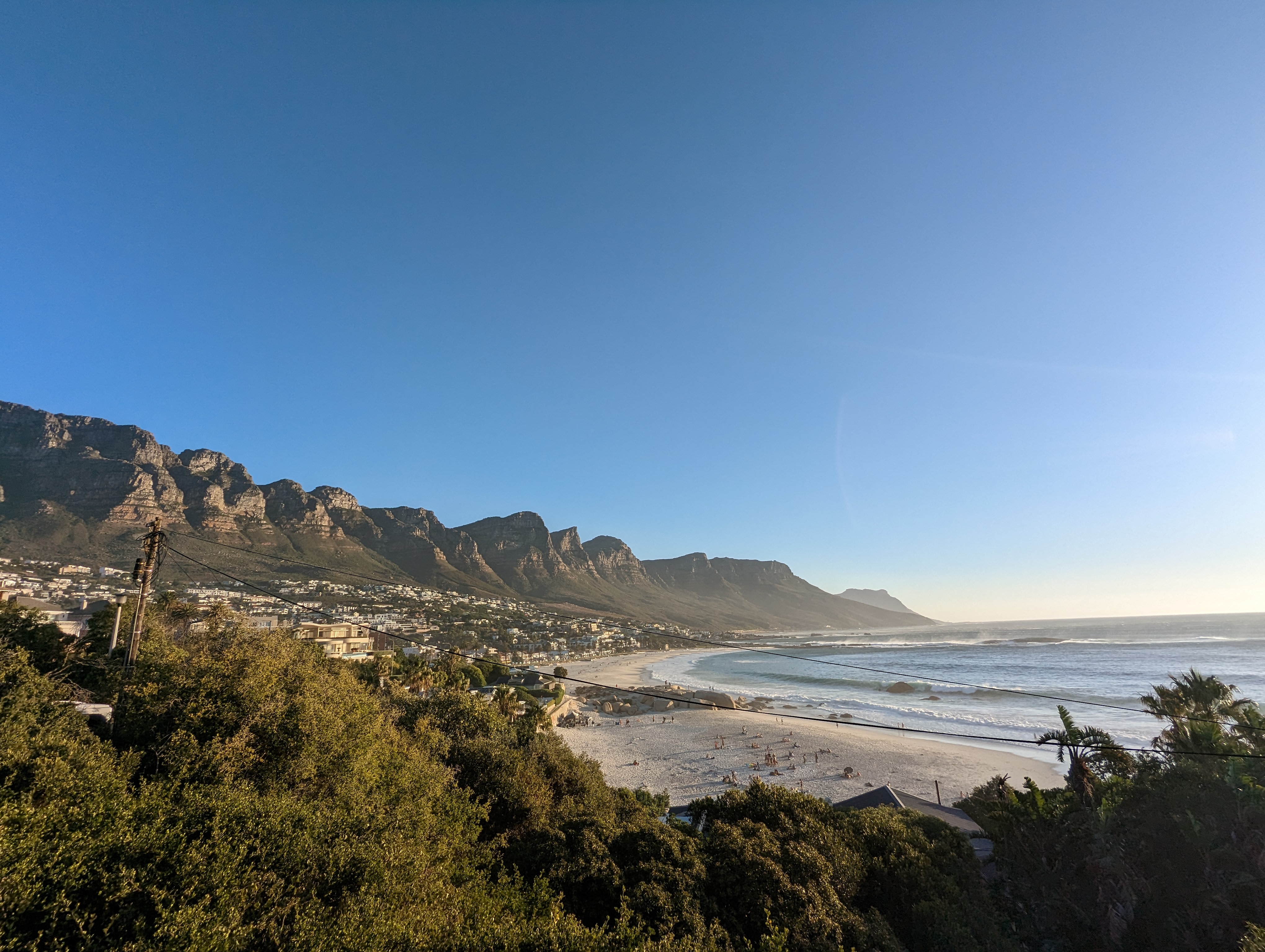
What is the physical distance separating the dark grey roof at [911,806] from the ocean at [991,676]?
21.0 metres

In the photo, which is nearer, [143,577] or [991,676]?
[143,577]

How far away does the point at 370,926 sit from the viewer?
6.55 m

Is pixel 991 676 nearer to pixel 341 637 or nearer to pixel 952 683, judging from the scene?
pixel 952 683

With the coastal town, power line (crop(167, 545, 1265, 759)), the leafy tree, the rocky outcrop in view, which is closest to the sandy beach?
power line (crop(167, 545, 1265, 759))

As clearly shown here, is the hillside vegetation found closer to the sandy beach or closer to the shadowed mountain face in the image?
the sandy beach

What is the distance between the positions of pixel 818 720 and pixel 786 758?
11.3 m

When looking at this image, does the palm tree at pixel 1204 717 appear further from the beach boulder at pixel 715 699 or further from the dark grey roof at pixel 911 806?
the beach boulder at pixel 715 699

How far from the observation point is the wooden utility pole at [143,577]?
13.7 meters

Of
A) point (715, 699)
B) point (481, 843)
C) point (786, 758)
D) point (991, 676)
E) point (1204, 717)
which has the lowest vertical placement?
point (715, 699)

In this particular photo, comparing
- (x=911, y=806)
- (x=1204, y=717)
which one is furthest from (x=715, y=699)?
(x=1204, y=717)

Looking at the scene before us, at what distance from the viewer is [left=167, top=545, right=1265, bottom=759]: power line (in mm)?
13695

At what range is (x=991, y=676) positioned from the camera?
74.2 m

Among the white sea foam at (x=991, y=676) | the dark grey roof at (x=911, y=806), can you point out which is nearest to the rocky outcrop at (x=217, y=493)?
the white sea foam at (x=991, y=676)

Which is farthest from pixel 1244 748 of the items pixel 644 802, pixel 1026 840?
pixel 644 802
